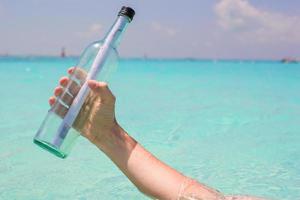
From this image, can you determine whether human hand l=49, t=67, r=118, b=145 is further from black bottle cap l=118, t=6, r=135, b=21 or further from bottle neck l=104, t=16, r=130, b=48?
black bottle cap l=118, t=6, r=135, b=21

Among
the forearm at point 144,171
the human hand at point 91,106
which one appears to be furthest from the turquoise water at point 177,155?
the human hand at point 91,106

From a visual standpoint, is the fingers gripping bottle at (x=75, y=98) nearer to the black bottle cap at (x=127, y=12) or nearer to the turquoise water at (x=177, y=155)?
the black bottle cap at (x=127, y=12)

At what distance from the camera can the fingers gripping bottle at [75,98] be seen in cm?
191

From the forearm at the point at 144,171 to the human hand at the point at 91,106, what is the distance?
0.05 m

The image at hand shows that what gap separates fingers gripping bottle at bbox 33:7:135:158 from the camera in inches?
75.1

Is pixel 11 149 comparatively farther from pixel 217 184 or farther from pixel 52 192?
pixel 217 184

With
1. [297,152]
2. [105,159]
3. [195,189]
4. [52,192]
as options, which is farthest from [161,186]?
[297,152]

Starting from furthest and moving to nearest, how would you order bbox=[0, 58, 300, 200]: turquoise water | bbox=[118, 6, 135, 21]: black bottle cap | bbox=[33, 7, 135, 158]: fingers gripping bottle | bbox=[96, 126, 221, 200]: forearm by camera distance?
1. bbox=[0, 58, 300, 200]: turquoise water
2. bbox=[96, 126, 221, 200]: forearm
3. bbox=[118, 6, 135, 21]: black bottle cap
4. bbox=[33, 7, 135, 158]: fingers gripping bottle

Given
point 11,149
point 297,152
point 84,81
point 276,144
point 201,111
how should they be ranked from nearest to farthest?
point 84,81
point 11,149
point 297,152
point 276,144
point 201,111

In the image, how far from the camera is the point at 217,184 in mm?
4199

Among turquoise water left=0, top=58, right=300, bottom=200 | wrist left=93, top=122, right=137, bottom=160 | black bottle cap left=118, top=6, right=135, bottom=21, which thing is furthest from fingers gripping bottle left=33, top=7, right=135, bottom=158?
turquoise water left=0, top=58, right=300, bottom=200

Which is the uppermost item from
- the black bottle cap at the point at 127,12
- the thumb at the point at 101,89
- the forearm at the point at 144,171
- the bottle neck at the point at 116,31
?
the black bottle cap at the point at 127,12

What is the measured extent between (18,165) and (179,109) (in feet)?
18.4

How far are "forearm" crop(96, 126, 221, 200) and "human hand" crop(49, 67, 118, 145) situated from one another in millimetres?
49
